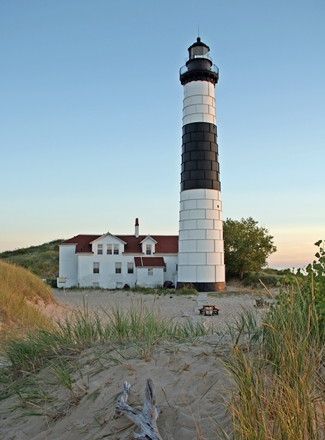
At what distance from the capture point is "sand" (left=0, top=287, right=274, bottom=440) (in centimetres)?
350

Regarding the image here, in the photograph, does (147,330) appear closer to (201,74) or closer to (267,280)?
(201,74)

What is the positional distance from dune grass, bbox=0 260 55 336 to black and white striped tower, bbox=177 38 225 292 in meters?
13.5

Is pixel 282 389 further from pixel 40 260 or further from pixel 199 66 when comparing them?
pixel 40 260

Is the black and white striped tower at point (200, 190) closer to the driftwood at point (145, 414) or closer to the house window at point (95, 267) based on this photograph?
the house window at point (95, 267)

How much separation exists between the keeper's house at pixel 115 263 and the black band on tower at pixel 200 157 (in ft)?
26.8

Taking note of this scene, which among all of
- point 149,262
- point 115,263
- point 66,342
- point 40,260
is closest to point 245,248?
point 149,262

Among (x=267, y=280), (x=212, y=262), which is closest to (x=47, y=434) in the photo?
(x=212, y=262)

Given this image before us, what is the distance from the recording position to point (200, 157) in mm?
29578

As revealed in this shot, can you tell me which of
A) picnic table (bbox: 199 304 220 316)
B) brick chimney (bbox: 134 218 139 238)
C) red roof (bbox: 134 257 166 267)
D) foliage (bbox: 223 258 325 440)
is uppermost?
brick chimney (bbox: 134 218 139 238)

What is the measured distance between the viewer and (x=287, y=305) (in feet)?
15.6

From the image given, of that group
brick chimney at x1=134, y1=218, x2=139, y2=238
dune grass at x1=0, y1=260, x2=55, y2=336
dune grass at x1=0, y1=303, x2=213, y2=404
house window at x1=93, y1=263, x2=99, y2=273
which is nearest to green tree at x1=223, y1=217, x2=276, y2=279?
brick chimney at x1=134, y1=218, x2=139, y2=238

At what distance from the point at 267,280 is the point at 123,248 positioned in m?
12.5

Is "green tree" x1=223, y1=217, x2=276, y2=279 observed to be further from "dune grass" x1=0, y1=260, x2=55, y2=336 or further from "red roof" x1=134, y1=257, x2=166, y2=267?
"dune grass" x1=0, y1=260, x2=55, y2=336

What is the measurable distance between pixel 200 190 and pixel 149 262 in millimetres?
8763
